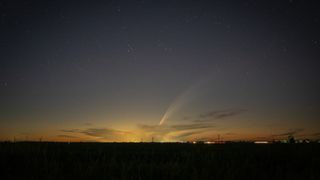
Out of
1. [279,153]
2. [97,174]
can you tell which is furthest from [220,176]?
[279,153]

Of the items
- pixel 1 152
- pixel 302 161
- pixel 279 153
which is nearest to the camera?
pixel 1 152

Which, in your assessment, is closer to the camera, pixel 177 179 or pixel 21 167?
pixel 177 179

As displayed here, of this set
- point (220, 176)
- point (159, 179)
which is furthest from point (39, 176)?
point (220, 176)

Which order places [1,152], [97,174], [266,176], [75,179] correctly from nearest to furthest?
[75,179] < [97,174] < [266,176] < [1,152]

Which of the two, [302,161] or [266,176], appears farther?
[302,161]

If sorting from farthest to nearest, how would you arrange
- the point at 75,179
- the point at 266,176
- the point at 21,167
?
the point at 21,167 < the point at 266,176 < the point at 75,179

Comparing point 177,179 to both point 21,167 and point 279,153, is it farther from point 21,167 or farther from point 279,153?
point 279,153

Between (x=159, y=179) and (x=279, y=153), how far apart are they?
11488 millimetres

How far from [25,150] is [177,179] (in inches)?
335

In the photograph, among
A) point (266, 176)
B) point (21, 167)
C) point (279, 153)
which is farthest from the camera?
point (279, 153)

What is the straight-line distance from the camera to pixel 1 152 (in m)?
14.2

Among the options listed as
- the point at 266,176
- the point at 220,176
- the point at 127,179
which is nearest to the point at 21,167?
the point at 127,179

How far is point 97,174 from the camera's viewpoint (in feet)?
30.3

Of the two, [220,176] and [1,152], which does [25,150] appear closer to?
[1,152]
